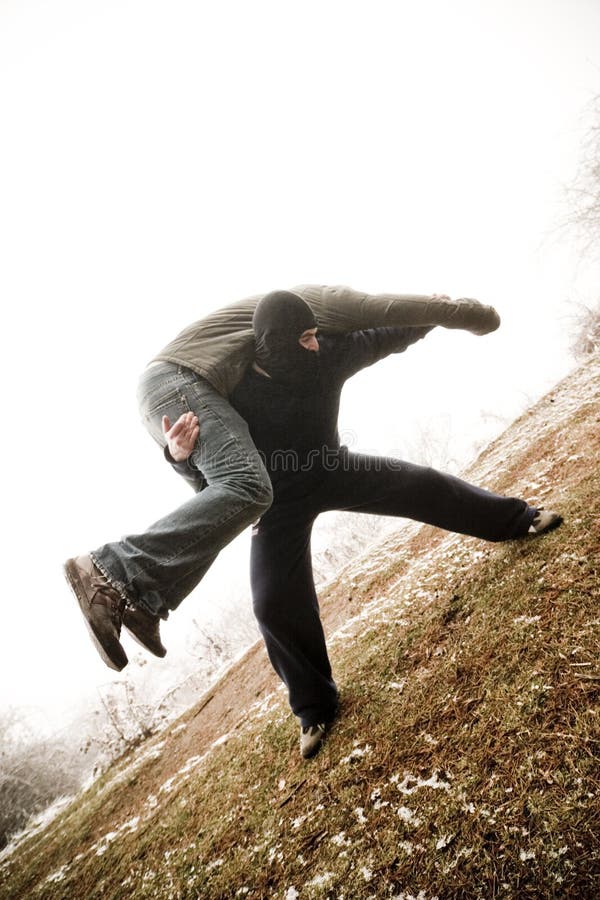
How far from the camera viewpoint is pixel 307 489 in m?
2.54

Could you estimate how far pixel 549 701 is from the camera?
4.98 feet

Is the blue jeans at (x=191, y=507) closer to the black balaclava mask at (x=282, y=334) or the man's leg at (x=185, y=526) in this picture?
the man's leg at (x=185, y=526)

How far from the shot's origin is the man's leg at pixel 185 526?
1.72 metres

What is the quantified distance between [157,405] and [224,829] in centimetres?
223

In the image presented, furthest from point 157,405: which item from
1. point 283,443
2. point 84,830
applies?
point 84,830

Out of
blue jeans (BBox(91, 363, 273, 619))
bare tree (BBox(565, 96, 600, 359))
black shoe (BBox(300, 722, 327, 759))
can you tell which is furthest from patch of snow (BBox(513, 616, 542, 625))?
bare tree (BBox(565, 96, 600, 359))

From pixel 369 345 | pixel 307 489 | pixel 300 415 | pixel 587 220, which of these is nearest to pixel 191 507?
pixel 307 489

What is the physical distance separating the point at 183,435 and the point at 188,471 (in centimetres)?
28

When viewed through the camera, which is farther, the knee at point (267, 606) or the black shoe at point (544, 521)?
the black shoe at point (544, 521)

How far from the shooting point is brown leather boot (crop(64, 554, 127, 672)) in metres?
1.69

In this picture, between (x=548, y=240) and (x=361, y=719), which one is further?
(x=548, y=240)

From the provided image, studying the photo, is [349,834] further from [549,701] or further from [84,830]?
[84,830]

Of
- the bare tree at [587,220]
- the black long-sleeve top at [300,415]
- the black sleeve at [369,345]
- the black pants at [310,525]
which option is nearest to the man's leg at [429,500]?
the black pants at [310,525]

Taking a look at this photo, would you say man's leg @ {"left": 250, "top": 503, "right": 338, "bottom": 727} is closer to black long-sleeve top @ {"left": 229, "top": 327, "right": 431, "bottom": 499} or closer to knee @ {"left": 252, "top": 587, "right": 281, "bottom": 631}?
knee @ {"left": 252, "top": 587, "right": 281, "bottom": 631}
